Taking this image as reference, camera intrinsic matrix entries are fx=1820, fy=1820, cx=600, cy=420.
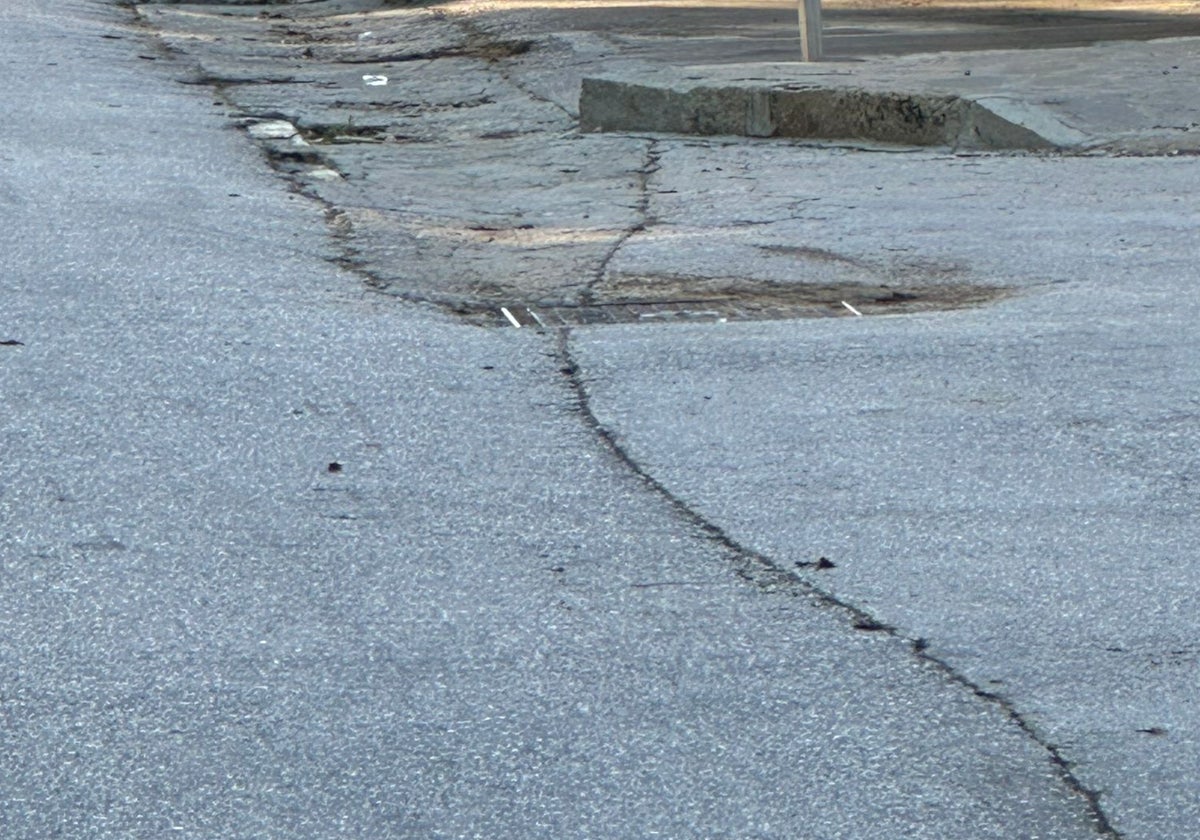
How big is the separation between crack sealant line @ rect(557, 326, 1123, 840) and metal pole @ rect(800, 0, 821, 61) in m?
6.83

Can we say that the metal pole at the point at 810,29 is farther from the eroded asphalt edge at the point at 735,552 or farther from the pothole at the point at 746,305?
the pothole at the point at 746,305

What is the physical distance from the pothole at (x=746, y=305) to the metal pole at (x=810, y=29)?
5314 mm

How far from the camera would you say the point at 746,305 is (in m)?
6.43

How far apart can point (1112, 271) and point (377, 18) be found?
11567 millimetres

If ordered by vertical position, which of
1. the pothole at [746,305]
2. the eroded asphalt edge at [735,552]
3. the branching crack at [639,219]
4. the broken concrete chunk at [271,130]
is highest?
the eroded asphalt edge at [735,552]

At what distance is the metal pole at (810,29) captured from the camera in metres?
11.6

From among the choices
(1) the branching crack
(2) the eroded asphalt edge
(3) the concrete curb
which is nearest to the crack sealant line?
(2) the eroded asphalt edge

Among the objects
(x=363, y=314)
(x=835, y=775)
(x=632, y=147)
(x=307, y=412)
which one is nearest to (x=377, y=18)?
(x=632, y=147)

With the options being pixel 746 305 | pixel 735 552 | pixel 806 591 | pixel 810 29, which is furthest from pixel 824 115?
pixel 806 591

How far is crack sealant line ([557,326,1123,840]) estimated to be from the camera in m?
3.19

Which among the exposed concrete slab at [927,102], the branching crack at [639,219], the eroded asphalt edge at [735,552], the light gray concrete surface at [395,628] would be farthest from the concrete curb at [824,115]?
the light gray concrete surface at [395,628]

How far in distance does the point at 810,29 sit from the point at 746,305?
5696 millimetres

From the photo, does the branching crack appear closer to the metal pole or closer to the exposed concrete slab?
the exposed concrete slab

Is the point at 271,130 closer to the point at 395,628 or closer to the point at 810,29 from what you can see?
the point at 810,29
